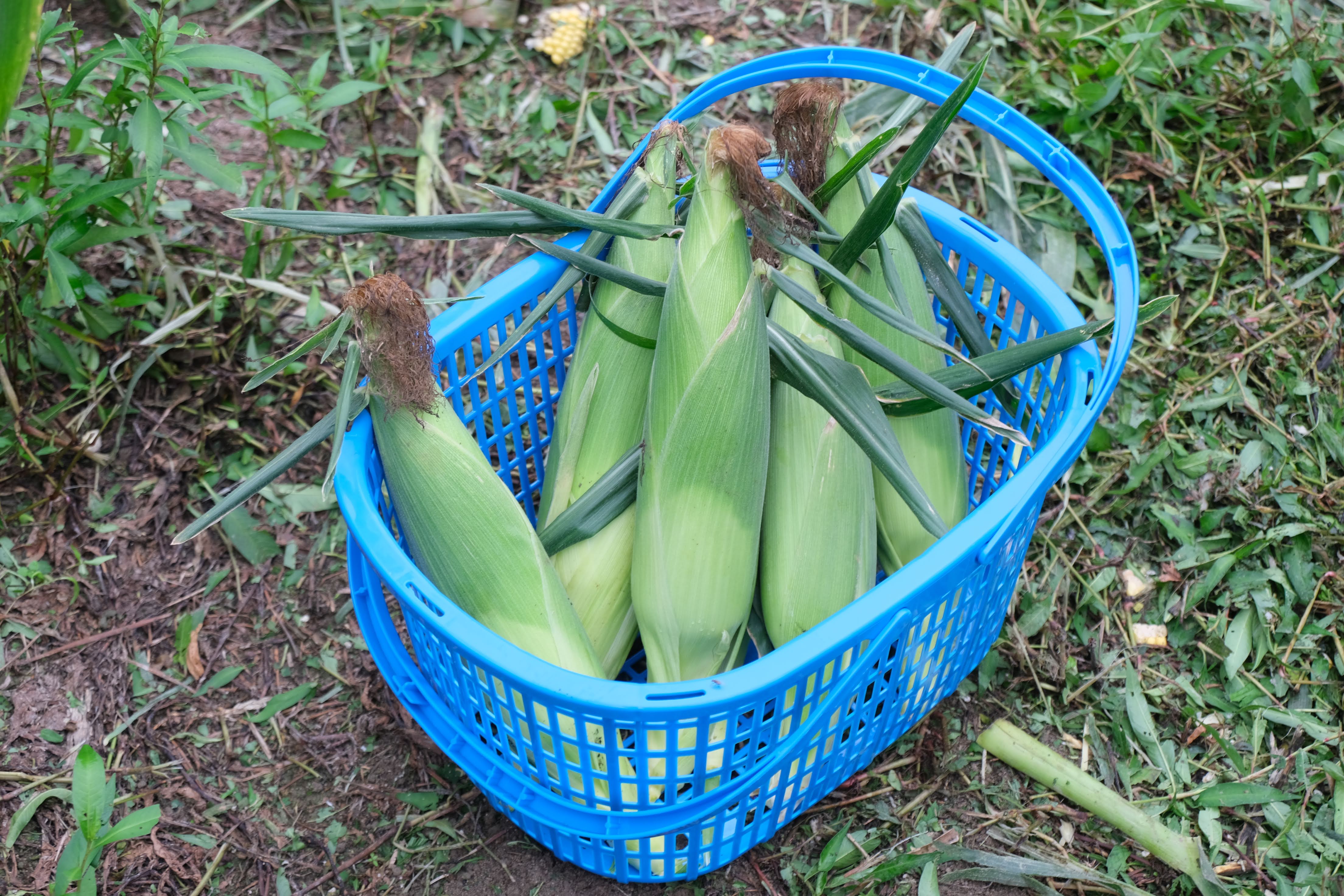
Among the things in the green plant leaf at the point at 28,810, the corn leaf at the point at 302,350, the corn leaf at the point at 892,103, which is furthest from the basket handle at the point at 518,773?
the corn leaf at the point at 892,103

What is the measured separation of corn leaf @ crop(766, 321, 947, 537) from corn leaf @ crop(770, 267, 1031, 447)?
3 cm

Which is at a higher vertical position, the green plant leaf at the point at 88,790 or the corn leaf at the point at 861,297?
the corn leaf at the point at 861,297

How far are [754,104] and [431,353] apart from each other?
114cm

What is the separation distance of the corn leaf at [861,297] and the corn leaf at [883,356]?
3 cm

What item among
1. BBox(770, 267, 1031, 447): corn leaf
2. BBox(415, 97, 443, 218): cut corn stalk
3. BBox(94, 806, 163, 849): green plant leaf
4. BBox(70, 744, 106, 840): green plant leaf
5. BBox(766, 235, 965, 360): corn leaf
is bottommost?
BBox(94, 806, 163, 849): green plant leaf

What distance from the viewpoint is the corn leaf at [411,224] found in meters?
1.06

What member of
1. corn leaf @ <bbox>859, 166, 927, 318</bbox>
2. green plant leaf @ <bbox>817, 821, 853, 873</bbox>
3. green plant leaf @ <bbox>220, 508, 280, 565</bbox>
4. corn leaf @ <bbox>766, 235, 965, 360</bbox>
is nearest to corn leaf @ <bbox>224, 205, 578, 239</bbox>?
corn leaf @ <bbox>766, 235, 965, 360</bbox>

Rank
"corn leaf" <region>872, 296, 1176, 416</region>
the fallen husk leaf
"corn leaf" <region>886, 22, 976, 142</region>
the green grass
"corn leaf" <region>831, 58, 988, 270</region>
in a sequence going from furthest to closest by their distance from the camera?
the fallen husk leaf → the green grass → "corn leaf" <region>886, 22, 976, 142</region> → "corn leaf" <region>872, 296, 1176, 416</region> → "corn leaf" <region>831, 58, 988, 270</region>

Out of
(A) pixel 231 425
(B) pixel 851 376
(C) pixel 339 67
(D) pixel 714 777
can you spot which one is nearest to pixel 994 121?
(B) pixel 851 376

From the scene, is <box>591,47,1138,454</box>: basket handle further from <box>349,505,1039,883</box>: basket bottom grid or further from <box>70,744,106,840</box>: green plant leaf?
<box>70,744,106,840</box>: green plant leaf

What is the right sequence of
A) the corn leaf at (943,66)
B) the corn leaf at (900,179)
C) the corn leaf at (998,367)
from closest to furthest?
the corn leaf at (900,179)
the corn leaf at (998,367)
the corn leaf at (943,66)

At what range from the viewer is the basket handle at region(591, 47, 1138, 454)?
108 centimetres

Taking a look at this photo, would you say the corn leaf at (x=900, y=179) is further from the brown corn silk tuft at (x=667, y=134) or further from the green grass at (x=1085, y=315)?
the green grass at (x=1085, y=315)

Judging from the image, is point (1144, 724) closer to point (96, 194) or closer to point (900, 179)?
point (900, 179)
